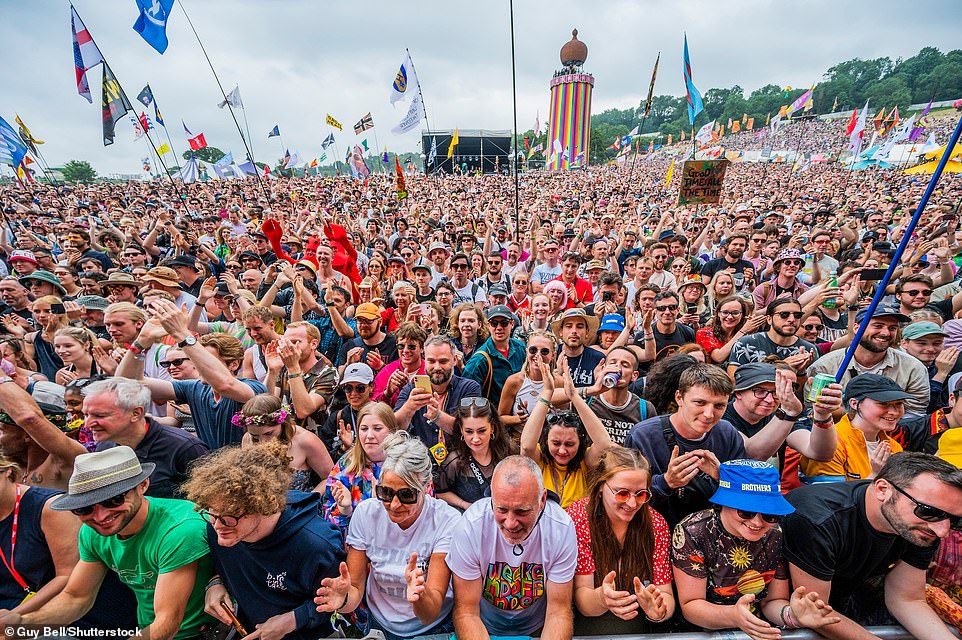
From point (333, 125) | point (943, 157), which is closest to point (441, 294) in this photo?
point (943, 157)

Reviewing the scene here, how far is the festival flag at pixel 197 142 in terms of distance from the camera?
21139 mm

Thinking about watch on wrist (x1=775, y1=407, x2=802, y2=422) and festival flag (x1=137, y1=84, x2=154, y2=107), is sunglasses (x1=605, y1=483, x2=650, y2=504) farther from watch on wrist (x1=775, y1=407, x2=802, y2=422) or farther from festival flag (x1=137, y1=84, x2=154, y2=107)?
festival flag (x1=137, y1=84, x2=154, y2=107)

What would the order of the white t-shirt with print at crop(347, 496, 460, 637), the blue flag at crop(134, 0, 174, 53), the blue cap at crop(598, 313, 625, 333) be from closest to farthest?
the white t-shirt with print at crop(347, 496, 460, 637) < the blue cap at crop(598, 313, 625, 333) < the blue flag at crop(134, 0, 174, 53)

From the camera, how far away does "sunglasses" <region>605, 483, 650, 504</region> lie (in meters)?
2.33

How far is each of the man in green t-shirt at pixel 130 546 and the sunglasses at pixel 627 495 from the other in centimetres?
235

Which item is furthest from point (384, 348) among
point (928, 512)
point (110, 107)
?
point (110, 107)

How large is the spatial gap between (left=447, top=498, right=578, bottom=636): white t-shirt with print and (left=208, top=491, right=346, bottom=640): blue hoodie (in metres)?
0.75

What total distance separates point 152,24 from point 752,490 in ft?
33.7

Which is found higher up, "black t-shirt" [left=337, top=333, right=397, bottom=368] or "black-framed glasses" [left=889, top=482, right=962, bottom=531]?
"black-framed glasses" [left=889, top=482, right=962, bottom=531]

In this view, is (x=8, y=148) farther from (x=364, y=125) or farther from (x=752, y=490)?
(x=752, y=490)

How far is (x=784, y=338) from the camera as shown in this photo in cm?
423

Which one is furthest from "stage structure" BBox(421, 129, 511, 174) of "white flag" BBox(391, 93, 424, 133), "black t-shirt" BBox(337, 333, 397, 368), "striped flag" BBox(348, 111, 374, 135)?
"black t-shirt" BBox(337, 333, 397, 368)

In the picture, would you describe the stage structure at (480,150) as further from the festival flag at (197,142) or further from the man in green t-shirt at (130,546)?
the man in green t-shirt at (130,546)

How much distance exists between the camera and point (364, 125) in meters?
20.1
